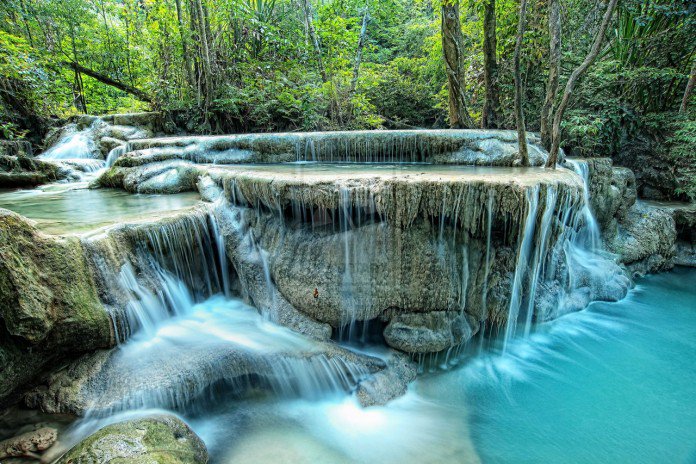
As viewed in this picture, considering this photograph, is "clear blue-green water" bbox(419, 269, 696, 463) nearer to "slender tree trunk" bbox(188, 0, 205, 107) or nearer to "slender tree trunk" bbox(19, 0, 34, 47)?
"slender tree trunk" bbox(188, 0, 205, 107)

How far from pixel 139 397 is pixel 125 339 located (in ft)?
2.43

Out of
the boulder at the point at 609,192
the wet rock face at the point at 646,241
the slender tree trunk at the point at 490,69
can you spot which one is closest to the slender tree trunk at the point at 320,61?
the slender tree trunk at the point at 490,69

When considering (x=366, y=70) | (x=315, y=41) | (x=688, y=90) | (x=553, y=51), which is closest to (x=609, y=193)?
(x=553, y=51)

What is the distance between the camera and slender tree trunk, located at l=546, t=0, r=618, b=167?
501 cm

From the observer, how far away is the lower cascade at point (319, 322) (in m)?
3.22

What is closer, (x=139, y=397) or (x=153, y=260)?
(x=139, y=397)

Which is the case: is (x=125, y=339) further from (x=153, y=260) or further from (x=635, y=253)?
(x=635, y=253)

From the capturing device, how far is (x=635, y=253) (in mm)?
7043

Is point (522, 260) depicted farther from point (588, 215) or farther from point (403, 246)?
point (588, 215)

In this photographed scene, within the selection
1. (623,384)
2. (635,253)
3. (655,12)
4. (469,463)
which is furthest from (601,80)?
(469,463)

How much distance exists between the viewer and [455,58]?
8984 millimetres

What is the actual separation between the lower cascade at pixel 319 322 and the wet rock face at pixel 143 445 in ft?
0.08

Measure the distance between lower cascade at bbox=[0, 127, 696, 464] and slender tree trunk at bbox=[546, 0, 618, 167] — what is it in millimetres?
1173

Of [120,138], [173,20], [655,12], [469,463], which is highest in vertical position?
[173,20]
